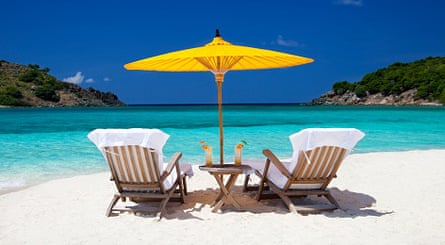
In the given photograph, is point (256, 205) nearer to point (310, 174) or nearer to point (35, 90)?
point (310, 174)

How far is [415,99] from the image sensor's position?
6234cm

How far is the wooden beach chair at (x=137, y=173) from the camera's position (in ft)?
13.4

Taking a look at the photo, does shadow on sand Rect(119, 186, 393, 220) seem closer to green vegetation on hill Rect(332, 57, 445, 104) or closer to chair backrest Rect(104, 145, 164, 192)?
chair backrest Rect(104, 145, 164, 192)

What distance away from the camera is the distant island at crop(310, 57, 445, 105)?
60678 millimetres

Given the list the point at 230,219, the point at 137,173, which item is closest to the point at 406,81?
the point at 230,219

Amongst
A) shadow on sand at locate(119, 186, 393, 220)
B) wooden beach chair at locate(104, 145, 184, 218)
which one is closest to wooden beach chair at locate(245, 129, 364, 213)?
shadow on sand at locate(119, 186, 393, 220)

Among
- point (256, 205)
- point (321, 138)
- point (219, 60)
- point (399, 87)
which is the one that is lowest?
point (256, 205)

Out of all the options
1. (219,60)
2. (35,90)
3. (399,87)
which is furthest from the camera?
(35,90)

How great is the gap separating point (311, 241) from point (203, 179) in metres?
3.04

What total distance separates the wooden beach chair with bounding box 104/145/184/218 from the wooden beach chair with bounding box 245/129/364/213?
118cm

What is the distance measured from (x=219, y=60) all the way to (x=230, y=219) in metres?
1.92

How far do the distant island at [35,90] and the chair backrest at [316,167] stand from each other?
70619 mm

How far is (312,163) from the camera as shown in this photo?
4215 millimetres

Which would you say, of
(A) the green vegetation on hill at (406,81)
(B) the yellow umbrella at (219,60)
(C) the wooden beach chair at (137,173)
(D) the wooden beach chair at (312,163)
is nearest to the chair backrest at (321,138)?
(D) the wooden beach chair at (312,163)
